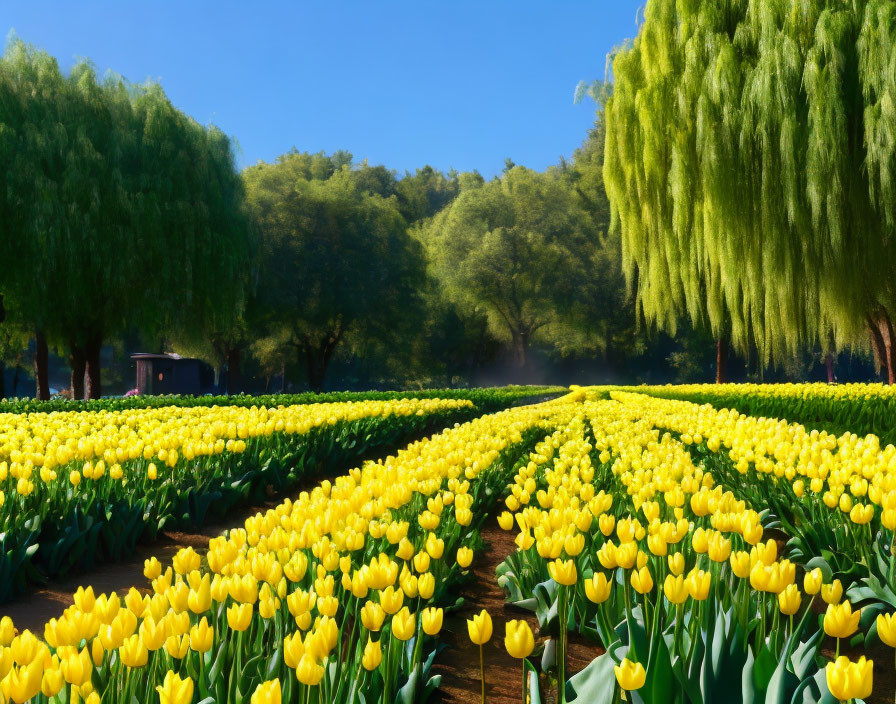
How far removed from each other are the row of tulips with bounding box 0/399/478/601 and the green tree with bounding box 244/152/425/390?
1819 centimetres

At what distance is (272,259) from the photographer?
24.0 meters

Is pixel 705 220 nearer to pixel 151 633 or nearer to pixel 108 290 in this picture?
pixel 151 633

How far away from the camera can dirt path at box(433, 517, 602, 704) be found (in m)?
1.79

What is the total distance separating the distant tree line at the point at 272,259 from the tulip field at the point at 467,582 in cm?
772

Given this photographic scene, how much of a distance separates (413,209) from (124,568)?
48430 millimetres

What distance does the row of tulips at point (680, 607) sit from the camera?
45.2 inches

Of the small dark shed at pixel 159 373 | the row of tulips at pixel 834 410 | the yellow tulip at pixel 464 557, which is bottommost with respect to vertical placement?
the row of tulips at pixel 834 410

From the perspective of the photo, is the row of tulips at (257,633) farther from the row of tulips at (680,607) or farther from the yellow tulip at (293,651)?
the row of tulips at (680,607)

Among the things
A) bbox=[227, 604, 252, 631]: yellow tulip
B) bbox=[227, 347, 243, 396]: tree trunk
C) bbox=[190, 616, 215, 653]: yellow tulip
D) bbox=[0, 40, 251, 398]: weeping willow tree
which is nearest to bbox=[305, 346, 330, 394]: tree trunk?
bbox=[227, 347, 243, 396]: tree trunk

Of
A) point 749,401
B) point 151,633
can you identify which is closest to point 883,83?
point 749,401

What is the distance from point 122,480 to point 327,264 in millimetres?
21373

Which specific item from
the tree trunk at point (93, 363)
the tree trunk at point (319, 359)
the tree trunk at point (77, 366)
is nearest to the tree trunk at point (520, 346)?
the tree trunk at point (319, 359)

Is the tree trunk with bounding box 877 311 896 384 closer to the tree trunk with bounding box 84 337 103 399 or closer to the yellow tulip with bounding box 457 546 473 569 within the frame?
the yellow tulip with bounding box 457 546 473 569

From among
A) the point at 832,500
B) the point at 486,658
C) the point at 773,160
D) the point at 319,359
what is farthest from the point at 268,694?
the point at 319,359
